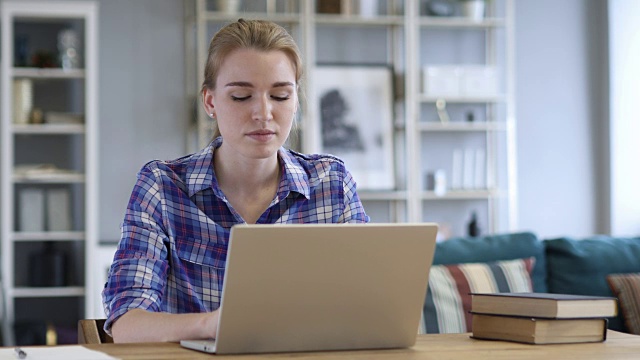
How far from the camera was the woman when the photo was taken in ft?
6.40

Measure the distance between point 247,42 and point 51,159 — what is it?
12.5 ft

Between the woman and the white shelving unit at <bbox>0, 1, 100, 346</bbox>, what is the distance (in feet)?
10.8

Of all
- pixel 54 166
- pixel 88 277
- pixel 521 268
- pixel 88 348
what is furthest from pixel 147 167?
pixel 54 166

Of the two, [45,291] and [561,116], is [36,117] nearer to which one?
[45,291]

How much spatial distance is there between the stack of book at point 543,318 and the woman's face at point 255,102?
55cm

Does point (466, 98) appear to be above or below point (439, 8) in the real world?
below

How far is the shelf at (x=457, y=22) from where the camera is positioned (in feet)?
19.6

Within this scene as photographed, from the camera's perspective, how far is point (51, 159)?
5.64 m

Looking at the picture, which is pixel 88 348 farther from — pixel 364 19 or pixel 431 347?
pixel 364 19

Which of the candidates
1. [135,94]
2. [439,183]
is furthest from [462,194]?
[135,94]

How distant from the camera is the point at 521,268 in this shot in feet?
11.6

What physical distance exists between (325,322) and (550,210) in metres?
5.02

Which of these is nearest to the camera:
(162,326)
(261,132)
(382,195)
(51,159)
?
(162,326)

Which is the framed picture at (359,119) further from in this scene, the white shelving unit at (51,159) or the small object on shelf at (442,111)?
the white shelving unit at (51,159)
